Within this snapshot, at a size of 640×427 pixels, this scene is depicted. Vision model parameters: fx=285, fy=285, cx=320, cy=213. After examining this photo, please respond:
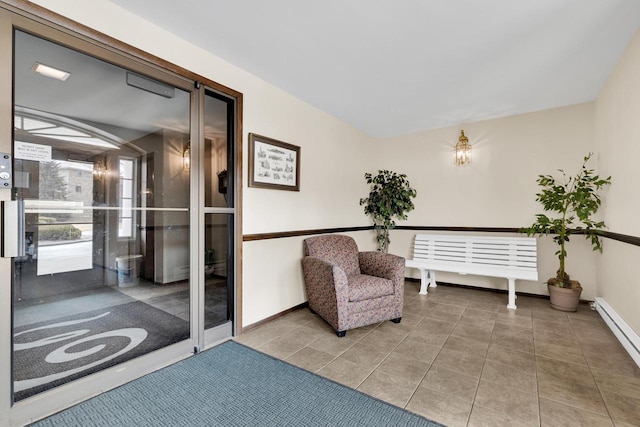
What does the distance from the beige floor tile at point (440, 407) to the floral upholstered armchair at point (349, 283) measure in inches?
35.6

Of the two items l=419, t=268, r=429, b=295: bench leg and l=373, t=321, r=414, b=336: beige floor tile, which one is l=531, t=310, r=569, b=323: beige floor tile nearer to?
l=419, t=268, r=429, b=295: bench leg

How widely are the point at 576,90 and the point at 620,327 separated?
243 centimetres

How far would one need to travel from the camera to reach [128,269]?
2.07 meters

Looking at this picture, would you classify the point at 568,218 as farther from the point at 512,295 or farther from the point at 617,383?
the point at 617,383

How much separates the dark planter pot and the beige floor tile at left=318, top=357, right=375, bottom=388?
261 centimetres

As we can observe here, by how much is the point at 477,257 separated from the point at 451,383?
8.07ft

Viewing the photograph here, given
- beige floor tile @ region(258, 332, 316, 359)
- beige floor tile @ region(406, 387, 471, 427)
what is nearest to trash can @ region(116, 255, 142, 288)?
beige floor tile @ region(258, 332, 316, 359)

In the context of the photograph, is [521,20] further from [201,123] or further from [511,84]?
[201,123]

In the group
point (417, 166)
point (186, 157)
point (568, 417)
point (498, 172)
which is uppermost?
point (417, 166)

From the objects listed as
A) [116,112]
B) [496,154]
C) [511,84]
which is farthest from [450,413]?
[496,154]

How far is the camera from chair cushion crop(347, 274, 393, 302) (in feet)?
8.66

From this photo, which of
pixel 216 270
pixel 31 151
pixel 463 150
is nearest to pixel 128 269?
pixel 216 270

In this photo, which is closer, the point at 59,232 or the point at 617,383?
the point at 59,232

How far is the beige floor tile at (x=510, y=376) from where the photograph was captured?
73.6 inches
